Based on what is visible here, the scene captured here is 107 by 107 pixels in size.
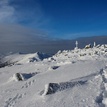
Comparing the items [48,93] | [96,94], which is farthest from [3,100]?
[96,94]

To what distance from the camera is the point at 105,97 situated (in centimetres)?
1862

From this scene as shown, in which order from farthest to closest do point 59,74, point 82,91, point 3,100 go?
point 59,74
point 3,100
point 82,91

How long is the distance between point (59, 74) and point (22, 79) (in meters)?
6.16

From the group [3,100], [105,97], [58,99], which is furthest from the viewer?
[3,100]

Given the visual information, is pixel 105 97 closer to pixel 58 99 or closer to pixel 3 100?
pixel 58 99

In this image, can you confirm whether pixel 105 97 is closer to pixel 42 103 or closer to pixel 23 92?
pixel 42 103

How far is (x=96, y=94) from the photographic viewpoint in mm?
19641

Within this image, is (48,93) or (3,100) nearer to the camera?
(48,93)

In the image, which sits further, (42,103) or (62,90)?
(62,90)

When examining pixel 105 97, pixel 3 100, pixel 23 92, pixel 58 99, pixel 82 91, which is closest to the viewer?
pixel 105 97

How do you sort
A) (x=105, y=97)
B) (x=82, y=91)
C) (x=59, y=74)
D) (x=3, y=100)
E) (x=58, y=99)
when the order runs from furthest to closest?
1. (x=59, y=74)
2. (x=3, y=100)
3. (x=82, y=91)
4. (x=58, y=99)
5. (x=105, y=97)

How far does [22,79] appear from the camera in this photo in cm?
3531

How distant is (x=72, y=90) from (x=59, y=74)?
12.0 metres

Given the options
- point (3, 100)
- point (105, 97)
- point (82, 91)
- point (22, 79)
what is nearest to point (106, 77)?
point (82, 91)
